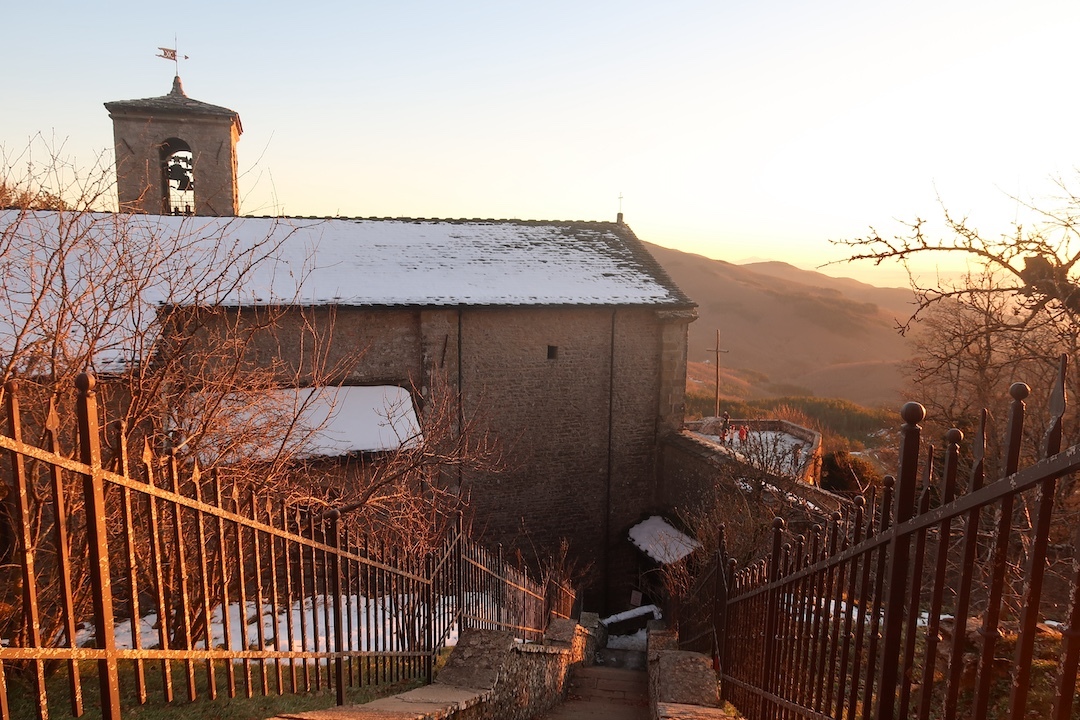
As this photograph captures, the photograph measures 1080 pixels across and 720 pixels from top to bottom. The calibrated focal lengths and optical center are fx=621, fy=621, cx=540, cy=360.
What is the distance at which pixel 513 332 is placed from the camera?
1480cm

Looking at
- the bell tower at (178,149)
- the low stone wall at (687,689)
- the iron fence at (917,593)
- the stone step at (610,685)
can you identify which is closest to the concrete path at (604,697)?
the stone step at (610,685)

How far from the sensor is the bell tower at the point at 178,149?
50.1 feet

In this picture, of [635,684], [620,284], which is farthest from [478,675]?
[620,284]

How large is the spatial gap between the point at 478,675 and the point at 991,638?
402cm

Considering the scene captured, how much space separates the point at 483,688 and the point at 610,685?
479 cm

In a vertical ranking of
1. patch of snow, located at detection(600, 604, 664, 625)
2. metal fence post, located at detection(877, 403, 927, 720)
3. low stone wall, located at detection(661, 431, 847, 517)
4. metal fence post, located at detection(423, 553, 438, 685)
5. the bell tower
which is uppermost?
the bell tower

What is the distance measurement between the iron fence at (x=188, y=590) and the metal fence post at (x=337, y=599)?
0.01m

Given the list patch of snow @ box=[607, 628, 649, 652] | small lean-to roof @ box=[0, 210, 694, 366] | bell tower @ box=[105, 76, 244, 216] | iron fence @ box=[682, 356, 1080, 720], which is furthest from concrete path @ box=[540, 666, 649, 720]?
bell tower @ box=[105, 76, 244, 216]

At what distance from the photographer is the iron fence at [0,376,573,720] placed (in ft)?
6.61

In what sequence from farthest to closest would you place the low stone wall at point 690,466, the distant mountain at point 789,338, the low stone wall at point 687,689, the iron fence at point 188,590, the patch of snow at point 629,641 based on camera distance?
the distant mountain at point 789,338
the low stone wall at point 690,466
the patch of snow at point 629,641
the low stone wall at point 687,689
the iron fence at point 188,590

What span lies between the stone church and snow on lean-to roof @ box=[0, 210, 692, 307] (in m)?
0.05

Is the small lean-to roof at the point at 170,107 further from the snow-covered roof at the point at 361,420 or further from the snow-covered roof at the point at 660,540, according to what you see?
the snow-covered roof at the point at 660,540

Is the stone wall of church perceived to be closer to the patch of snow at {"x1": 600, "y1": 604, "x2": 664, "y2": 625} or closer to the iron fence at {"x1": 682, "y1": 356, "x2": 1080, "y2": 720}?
the patch of snow at {"x1": 600, "y1": 604, "x2": 664, "y2": 625}

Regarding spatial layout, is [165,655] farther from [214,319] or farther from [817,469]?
[817,469]
